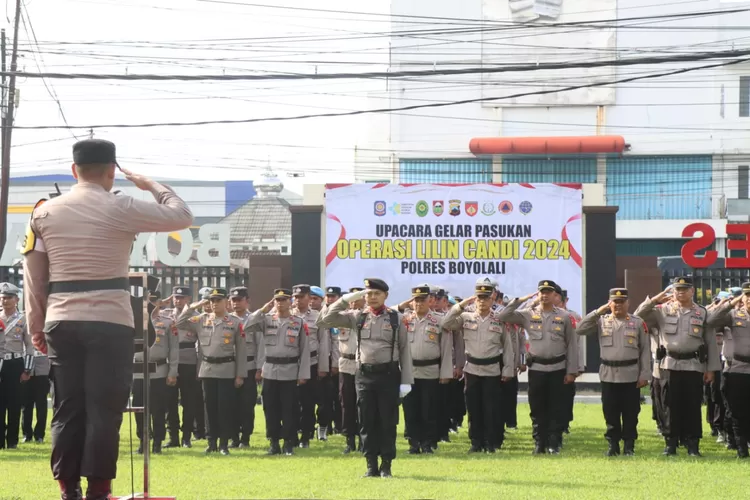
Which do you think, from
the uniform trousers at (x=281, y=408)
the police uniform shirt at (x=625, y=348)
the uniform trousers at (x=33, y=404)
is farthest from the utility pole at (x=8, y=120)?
the police uniform shirt at (x=625, y=348)

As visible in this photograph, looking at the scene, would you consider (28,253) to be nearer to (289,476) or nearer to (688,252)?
(289,476)

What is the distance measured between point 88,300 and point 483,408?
28.7 ft

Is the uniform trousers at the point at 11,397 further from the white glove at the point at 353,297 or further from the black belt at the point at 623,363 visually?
the black belt at the point at 623,363

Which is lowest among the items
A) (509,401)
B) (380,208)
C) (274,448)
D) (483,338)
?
(274,448)

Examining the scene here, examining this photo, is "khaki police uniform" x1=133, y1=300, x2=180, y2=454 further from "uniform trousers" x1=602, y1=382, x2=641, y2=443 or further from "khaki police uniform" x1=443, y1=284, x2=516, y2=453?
"uniform trousers" x1=602, y1=382, x2=641, y2=443

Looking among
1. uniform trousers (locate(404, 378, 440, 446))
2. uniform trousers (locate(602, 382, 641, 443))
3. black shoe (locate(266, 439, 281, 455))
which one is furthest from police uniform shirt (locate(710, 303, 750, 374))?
black shoe (locate(266, 439, 281, 455))

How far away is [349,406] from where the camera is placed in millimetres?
14453

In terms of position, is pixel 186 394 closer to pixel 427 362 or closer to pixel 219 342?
pixel 219 342

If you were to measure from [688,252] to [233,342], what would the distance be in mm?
13469

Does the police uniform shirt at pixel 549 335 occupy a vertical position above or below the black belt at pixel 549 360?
above

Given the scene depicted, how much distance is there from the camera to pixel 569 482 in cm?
1081

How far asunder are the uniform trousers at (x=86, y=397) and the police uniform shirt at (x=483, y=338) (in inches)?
327

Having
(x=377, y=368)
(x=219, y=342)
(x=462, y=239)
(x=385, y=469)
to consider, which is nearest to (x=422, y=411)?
(x=219, y=342)

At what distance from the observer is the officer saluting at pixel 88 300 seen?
5.91 m
